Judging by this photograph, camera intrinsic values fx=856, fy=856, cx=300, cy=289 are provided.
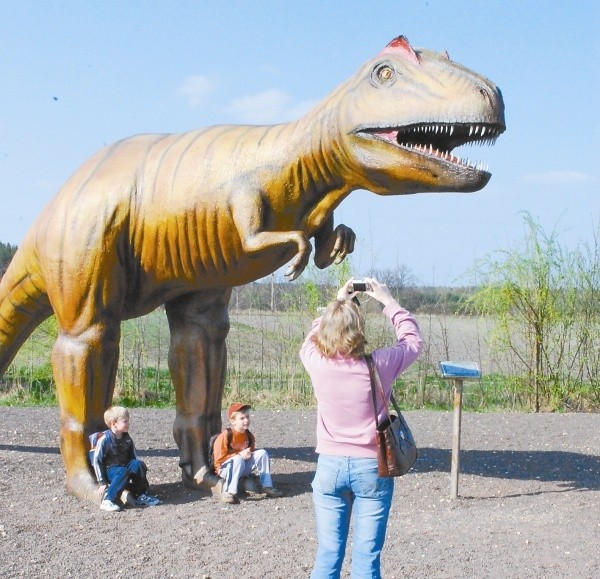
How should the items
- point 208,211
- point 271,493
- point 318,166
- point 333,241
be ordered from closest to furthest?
1. point 318,166
2. point 208,211
3. point 333,241
4. point 271,493

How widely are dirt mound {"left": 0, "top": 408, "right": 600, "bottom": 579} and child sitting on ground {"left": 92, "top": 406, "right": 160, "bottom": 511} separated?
134 millimetres

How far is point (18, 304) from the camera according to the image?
222 inches

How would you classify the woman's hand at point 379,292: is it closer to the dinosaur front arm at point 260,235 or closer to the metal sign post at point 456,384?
the dinosaur front arm at point 260,235

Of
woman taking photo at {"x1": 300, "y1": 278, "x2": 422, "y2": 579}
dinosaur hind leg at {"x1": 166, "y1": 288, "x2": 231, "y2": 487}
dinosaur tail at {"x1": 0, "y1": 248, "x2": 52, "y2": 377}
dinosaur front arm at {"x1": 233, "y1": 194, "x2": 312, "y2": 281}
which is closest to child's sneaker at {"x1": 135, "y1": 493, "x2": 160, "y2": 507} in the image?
dinosaur hind leg at {"x1": 166, "y1": 288, "x2": 231, "y2": 487}

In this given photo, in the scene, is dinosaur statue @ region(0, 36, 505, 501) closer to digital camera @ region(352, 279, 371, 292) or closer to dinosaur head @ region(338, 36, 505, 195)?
dinosaur head @ region(338, 36, 505, 195)

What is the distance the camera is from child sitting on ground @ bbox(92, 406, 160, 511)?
4938mm

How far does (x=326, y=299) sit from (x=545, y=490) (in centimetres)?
519

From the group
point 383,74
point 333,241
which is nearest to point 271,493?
point 333,241

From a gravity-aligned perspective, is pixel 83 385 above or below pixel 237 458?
above

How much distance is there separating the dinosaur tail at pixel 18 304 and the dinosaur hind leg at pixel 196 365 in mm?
879

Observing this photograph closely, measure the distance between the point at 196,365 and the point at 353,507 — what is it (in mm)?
2533

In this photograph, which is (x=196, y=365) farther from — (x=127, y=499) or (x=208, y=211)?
(x=208, y=211)

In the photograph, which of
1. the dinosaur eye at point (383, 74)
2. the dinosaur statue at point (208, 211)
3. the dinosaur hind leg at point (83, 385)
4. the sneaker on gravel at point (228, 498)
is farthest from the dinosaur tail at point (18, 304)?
the dinosaur eye at point (383, 74)

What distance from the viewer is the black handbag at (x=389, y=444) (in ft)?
9.57
